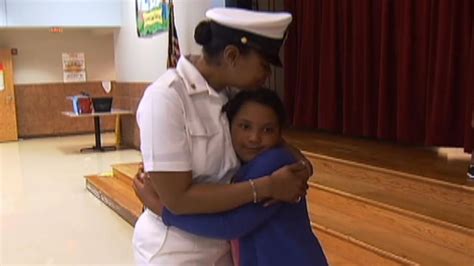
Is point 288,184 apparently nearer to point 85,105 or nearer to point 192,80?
point 192,80

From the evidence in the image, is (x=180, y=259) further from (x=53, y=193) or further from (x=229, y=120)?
(x=53, y=193)

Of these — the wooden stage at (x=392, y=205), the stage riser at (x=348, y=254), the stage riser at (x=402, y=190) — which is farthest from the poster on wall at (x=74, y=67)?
the stage riser at (x=348, y=254)

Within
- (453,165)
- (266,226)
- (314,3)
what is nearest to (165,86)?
(266,226)

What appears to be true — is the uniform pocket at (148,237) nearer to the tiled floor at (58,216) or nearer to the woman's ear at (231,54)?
the woman's ear at (231,54)

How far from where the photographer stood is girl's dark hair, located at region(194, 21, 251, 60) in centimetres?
112

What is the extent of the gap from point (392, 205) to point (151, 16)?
5.65 m

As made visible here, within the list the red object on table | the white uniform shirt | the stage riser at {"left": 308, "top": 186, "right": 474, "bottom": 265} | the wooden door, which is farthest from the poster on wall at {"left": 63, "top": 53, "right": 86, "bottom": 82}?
the white uniform shirt

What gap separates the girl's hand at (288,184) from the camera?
112 cm

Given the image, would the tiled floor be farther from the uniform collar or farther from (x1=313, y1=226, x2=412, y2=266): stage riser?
the uniform collar

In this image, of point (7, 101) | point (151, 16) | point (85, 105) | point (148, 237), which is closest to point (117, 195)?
point (151, 16)

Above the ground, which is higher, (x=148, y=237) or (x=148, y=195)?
(x=148, y=195)

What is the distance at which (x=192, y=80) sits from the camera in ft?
3.87

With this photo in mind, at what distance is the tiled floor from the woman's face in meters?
2.78

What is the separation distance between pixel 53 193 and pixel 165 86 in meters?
4.93
